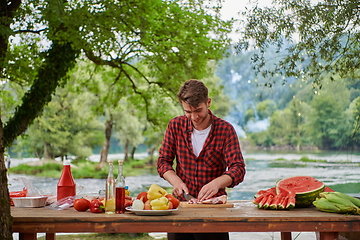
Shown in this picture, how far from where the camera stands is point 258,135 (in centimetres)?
2581

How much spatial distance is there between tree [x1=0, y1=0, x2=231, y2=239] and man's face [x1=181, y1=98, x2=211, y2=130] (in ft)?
11.3

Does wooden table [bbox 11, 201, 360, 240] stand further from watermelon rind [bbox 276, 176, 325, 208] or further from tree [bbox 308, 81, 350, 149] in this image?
tree [bbox 308, 81, 350, 149]

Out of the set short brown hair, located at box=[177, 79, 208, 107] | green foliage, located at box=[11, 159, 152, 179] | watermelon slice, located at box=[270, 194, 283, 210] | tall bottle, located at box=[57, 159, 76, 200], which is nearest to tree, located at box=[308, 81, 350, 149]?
green foliage, located at box=[11, 159, 152, 179]

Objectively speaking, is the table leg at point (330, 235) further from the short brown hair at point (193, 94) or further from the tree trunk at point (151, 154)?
the tree trunk at point (151, 154)

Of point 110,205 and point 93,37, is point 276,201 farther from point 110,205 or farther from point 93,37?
point 93,37

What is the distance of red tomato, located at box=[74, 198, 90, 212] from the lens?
2328 mm

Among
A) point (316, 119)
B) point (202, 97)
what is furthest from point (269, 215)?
point (316, 119)

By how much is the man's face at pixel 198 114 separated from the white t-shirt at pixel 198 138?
4 centimetres

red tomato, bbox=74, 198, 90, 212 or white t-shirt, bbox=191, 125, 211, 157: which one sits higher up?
white t-shirt, bbox=191, 125, 211, 157

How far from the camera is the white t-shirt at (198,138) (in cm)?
269

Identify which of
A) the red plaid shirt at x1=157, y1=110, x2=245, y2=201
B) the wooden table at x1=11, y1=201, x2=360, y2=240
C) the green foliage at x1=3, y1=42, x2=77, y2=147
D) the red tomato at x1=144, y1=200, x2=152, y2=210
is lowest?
the wooden table at x1=11, y1=201, x2=360, y2=240

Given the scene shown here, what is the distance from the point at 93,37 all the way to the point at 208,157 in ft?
15.7

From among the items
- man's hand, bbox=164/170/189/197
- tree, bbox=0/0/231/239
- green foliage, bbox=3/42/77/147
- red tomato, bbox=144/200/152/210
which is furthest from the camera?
green foliage, bbox=3/42/77/147

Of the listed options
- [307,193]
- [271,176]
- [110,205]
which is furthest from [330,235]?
[271,176]
